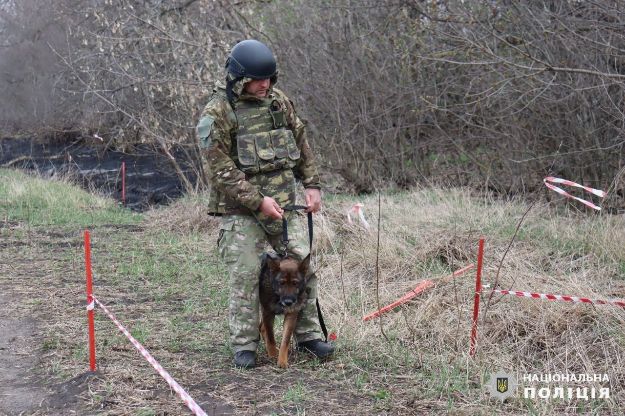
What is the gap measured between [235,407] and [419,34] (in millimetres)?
9896

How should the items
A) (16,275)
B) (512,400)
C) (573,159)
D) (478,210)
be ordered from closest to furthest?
(512,400), (16,275), (478,210), (573,159)

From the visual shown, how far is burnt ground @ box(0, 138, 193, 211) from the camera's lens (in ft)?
61.7

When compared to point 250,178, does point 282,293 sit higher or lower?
lower

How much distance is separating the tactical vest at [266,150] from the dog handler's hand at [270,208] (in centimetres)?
18

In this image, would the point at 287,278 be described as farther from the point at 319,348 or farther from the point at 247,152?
the point at 247,152

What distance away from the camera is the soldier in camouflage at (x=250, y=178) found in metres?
5.22

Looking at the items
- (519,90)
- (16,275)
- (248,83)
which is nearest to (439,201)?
(519,90)

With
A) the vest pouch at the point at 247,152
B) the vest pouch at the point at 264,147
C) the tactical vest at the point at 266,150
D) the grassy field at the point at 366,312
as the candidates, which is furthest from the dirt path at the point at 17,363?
the vest pouch at the point at 264,147

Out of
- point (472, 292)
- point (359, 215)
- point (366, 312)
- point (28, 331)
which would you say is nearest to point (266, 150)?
point (366, 312)

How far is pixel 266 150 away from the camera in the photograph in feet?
17.7

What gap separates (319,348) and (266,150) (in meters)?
1.37

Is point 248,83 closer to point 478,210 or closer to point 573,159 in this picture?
point 478,210

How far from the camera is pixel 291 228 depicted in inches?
217

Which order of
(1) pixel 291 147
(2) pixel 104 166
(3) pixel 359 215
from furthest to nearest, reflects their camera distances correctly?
(2) pixel 104 166 → (3) pixel 359 215 → (1) pixel 291 147
